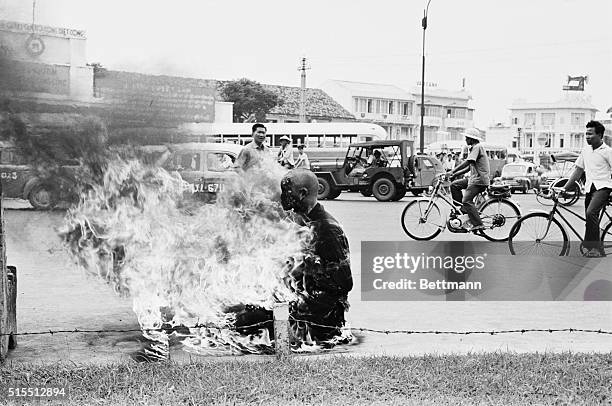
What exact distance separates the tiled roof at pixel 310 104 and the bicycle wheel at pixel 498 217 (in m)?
2.69

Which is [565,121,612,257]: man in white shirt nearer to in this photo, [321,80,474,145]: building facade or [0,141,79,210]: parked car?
[321,80,474,145]: building facade

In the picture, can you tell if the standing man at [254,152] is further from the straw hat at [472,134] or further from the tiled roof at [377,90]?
the straw hat at [472,134]

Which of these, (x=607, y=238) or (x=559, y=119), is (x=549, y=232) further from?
(x=559, y=119)

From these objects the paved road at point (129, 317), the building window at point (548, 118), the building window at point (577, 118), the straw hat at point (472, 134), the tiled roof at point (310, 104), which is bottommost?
the paved road at point (129, 317)

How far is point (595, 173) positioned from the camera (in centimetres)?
815

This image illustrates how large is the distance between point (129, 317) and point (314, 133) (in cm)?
987

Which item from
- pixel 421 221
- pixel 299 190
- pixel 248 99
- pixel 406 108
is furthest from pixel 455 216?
pixel 299 190

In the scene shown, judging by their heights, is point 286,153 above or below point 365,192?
above

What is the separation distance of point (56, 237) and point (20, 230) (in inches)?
13.2

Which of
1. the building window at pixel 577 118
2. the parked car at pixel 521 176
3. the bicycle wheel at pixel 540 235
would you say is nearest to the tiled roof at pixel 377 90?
the building window at pixel 577 118

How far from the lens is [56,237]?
16.0 feet

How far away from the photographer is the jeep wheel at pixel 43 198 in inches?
185

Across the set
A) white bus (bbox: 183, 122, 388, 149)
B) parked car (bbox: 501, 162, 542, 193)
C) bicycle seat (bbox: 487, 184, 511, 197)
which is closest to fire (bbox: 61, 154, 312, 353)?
white bus (bbox: 183, 122, 388, 149)

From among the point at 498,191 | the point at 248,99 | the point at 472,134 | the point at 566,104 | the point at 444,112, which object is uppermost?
the point at 444,112
